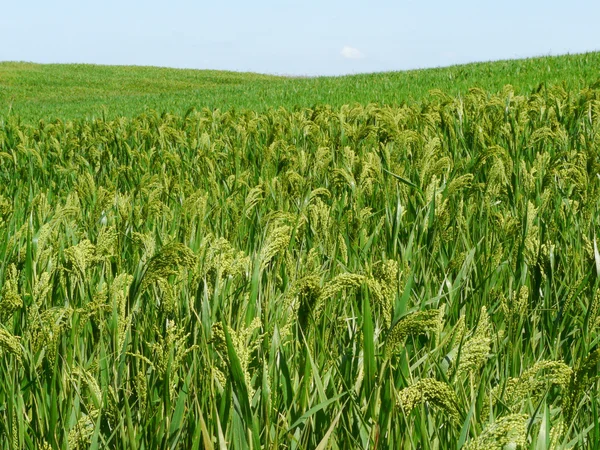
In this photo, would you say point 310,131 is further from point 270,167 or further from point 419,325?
point 419,325

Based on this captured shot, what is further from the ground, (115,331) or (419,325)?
(419,325)

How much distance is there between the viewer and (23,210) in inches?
165

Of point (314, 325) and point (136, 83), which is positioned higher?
point (136, 83)

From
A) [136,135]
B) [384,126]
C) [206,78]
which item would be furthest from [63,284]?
[206,78]

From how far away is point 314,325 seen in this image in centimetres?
152

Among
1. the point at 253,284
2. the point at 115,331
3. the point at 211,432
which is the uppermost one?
the point at 253,284

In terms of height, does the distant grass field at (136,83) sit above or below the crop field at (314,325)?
above

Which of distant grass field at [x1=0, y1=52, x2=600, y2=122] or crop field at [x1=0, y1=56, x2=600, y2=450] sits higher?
distant grass field at [x1=0, y1=52, x2=600, y2=122]

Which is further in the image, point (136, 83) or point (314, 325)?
point (136, 83)

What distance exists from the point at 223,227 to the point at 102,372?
1.57 m

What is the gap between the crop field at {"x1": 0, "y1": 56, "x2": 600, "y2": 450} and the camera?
1205mm

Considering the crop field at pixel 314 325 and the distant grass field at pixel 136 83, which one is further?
A: the distant grass field at pixel 136 83

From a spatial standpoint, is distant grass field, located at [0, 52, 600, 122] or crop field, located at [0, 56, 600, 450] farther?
distant grass field, located at [0, 52, 600, 122]

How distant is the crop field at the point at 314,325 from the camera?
3.95ft
